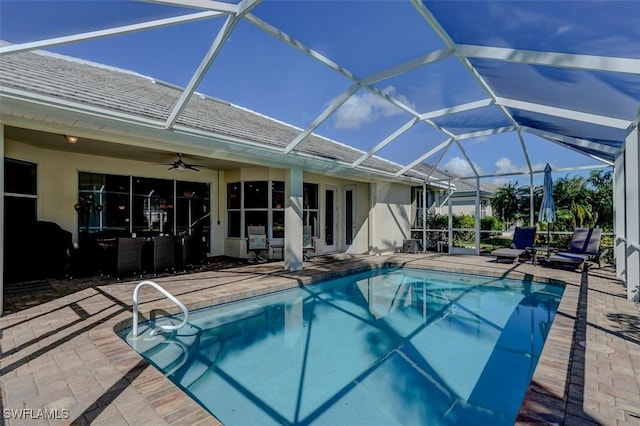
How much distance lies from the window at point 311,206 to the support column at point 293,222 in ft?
12.1

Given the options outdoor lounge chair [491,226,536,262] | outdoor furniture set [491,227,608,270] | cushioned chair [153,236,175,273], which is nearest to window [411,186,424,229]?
outdoor lounge chair [491,226,536,262]

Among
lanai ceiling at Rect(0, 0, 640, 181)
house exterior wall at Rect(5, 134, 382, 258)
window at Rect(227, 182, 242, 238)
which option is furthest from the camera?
window at Rect(227, 182, 242, 238)

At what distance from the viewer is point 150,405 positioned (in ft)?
9.85

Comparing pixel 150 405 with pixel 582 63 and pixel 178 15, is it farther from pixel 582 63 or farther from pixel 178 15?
pixel 582 63

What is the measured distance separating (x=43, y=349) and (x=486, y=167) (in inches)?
573

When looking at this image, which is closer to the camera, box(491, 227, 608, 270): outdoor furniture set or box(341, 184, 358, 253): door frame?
box(491, 227, 608, 270): outdoor furniture set

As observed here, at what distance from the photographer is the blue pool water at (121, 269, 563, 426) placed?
3953 millimetres

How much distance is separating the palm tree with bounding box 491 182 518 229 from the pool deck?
14.3 metres

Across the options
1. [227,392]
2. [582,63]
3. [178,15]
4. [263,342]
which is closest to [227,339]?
[263,342]

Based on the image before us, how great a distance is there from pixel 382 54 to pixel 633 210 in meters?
5.50

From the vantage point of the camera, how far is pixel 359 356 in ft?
17.5

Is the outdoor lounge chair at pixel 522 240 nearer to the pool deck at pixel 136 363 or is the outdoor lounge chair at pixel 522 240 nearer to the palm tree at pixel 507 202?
the pool deck at pixel 136 363

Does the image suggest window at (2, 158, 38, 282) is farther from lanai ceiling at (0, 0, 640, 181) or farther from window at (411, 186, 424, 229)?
window at (411, 186, 424, 229)

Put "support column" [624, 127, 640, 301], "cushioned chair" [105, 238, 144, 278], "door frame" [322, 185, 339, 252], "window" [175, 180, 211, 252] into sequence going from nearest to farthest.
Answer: "support column" [624, 127, 640, 301]
"cushioned chair" [105, 238, 144, 278]
"window" [175, 180, 211, 252]
"door frame" [322, 185, 339, 252]
